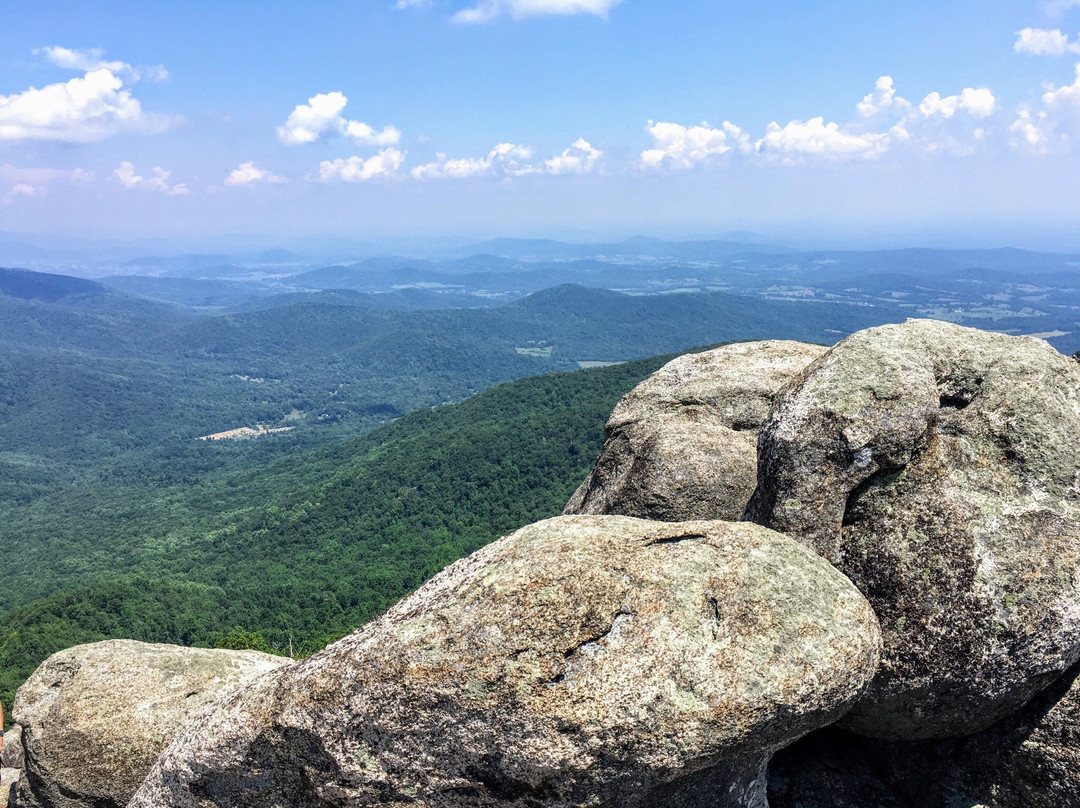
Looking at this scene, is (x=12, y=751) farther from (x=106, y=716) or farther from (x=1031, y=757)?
(x=1031, y=757)

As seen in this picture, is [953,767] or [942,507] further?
[953,767]

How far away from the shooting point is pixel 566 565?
884 cm

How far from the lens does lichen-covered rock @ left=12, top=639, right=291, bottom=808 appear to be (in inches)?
567

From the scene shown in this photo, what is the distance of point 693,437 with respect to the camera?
1566 centimetres

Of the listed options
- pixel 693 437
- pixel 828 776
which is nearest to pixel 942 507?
pixel 828 776

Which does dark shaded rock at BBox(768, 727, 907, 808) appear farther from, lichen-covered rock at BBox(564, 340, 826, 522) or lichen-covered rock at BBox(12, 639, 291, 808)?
lichen-covered rock at BBox(12, 639, 291, 808)

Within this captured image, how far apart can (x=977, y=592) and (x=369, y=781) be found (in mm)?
8539

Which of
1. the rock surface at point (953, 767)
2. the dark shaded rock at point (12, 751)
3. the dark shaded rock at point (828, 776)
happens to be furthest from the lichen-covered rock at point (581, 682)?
the dark shaded rock at point (12, 751)

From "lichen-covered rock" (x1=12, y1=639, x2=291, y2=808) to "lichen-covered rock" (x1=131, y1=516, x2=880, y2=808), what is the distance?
21.5 feet

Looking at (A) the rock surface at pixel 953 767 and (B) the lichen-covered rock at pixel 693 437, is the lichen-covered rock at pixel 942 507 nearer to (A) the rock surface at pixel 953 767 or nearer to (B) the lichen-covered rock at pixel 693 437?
(A) the rock surface at pixel 953 767

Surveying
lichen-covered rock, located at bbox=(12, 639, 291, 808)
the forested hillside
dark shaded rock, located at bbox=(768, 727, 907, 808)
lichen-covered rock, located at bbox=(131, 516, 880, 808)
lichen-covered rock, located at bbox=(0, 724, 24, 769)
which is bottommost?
the forested hillside

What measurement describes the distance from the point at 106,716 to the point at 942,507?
17.0 meters

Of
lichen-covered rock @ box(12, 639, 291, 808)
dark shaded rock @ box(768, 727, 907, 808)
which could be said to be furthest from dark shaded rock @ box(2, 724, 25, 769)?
dark shaded rock @ box(768, 727, 907, 808)

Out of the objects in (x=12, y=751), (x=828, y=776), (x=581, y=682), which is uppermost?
(x=581, y=682)
